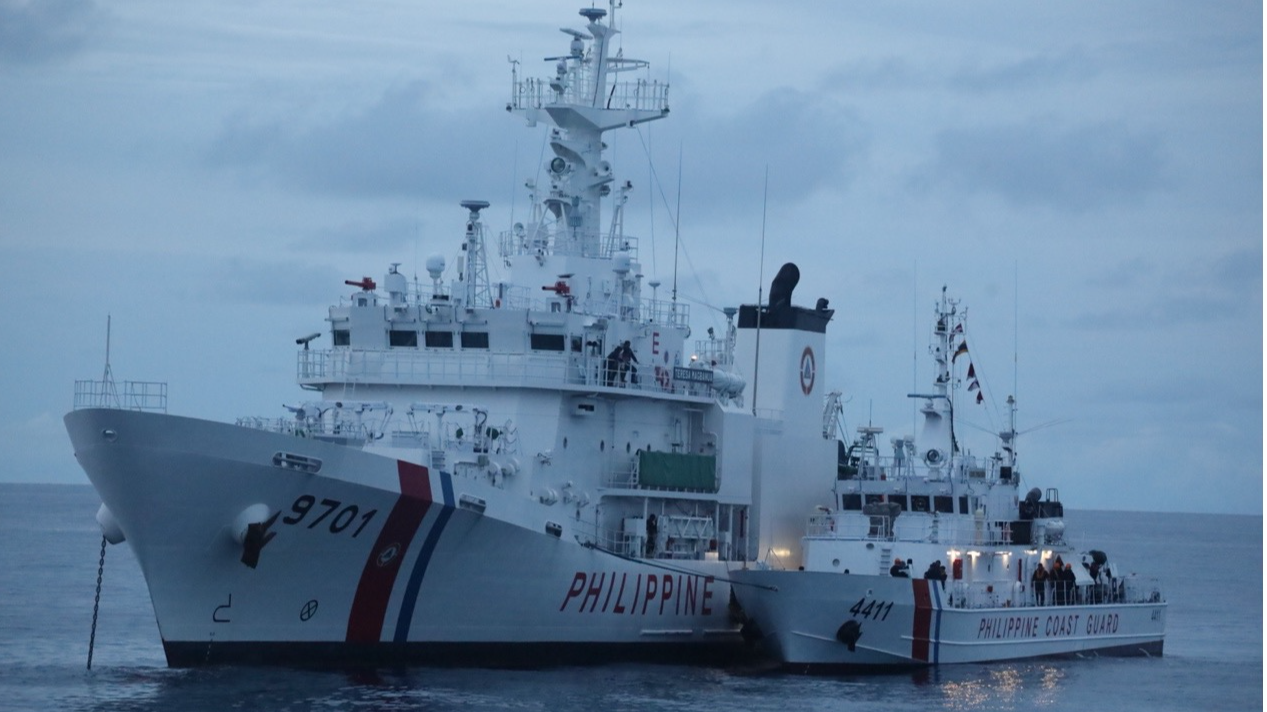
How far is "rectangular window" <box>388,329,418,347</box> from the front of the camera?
2805cm

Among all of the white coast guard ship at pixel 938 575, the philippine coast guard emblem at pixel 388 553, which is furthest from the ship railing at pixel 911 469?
the philippine coast guard emblem at pixel 388 553

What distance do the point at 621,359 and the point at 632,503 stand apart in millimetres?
2084

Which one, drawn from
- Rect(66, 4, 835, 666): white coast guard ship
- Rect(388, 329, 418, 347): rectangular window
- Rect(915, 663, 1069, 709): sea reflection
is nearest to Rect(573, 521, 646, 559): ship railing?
Rect(66, 4, 835, 666): white coast guard ship

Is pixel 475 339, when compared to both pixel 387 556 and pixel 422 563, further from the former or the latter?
pixel 387 556

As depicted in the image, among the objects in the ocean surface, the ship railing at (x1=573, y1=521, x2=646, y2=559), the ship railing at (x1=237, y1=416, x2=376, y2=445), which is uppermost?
the ship railing at (x1=237, y1=416, x2=376, y2=445)

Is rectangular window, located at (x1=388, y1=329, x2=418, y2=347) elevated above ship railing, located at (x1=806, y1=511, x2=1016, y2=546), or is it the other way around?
rectangular window, located at (x1=388, y1=329, x2=418, y2=347)

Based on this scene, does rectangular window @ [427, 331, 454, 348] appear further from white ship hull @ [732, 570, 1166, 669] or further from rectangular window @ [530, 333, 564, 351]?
white ship hull @ [732, 570, 1166, 669]

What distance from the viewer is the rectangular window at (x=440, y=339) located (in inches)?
1099

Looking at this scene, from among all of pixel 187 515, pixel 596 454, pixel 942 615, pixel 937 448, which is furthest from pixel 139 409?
pixel 937 448

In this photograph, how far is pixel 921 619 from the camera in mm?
28469

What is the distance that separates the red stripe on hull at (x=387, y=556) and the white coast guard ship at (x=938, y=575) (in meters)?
5.88

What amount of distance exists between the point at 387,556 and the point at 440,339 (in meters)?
4.57

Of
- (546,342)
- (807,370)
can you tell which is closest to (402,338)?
(546,342)

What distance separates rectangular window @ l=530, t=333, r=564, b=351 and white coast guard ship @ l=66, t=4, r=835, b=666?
0.04 m
